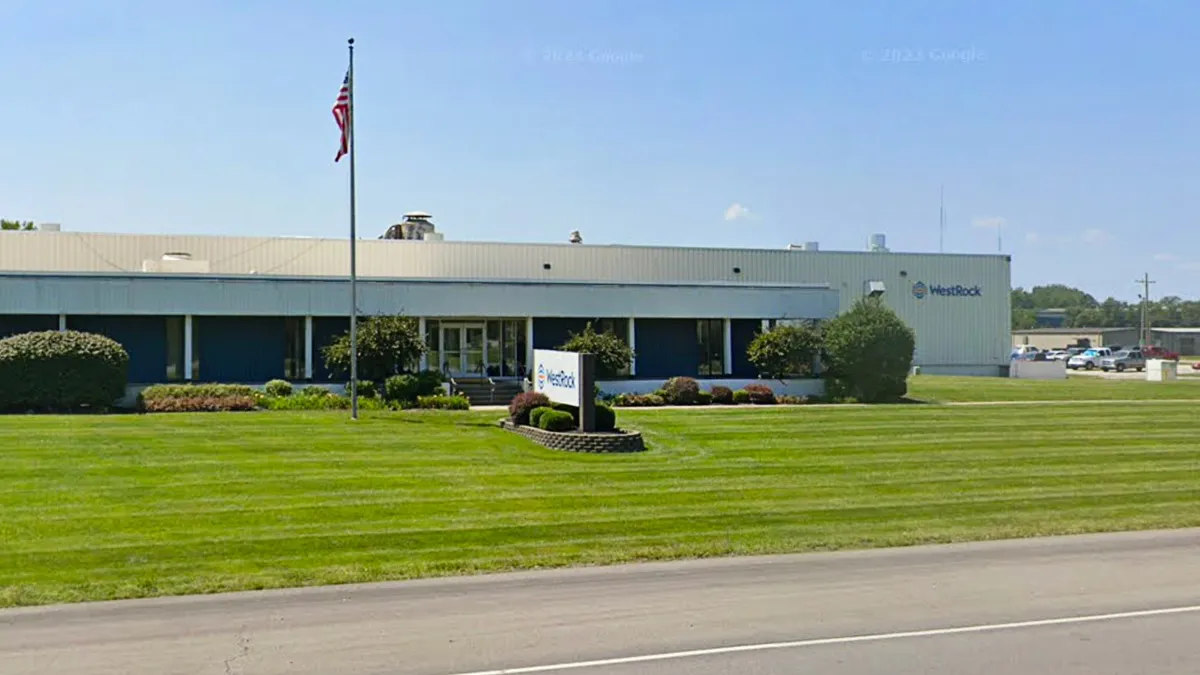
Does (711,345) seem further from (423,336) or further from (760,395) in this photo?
(423,336)

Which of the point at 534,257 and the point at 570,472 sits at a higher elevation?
the point at 534,257

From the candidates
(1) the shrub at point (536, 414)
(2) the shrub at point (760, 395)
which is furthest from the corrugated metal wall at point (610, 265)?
(1) the shrub at point (536, 414)

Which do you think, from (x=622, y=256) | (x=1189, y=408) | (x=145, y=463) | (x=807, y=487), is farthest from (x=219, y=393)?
(x=1189, y=408)

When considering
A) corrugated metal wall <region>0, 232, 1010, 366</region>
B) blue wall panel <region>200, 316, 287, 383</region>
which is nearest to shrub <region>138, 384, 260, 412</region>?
blue wall panel <region>200, 316, 287, 383</region>

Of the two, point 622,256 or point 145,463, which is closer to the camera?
point 145,463

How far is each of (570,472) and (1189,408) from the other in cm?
2571

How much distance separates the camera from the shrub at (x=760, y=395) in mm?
40438

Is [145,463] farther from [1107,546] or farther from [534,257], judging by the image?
[534,257]

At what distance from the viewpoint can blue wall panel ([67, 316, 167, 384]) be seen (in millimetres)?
38500

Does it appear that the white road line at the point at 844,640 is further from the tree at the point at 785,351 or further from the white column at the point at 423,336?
the white column at the point at 423,336

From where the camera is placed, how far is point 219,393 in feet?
→ 115

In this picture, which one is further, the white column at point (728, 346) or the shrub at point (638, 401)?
the white column at point (728, 346)

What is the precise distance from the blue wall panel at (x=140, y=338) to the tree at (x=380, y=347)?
5.41 meters

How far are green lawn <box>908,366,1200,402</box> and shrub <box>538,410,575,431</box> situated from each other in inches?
762
